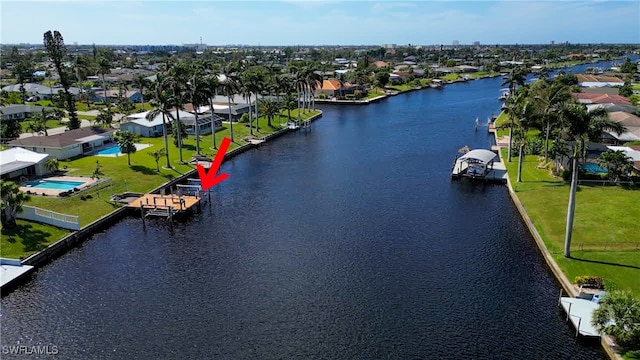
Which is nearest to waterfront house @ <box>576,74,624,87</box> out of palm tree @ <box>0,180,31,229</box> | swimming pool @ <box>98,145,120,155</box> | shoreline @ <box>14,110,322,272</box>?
swimming pool @ <box>98,145,120,155</box>

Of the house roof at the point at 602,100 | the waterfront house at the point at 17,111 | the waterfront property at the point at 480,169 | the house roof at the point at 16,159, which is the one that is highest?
the house roof at the point at 602,100

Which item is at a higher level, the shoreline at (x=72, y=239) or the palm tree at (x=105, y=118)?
the palm tree at (x=105, y=118)

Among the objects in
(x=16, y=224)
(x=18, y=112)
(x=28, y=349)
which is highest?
(x=18, y=112)

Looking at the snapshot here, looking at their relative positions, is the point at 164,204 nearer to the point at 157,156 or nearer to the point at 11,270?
the point at 157,156

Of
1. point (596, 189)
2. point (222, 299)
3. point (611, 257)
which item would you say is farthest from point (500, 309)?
point (596, 189)

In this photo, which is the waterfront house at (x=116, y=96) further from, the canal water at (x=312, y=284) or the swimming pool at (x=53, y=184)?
the canal water at (x=312, y=284)

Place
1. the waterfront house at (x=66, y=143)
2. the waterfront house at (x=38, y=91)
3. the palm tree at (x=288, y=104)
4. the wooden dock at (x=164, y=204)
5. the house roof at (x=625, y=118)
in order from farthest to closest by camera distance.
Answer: the waterfront house at (x=38, y=91) → the palm tree at (x=288, y=104) → the house roof at (x=625, y=118) → the waterfront house at (x=66, y=143) → the wooden dock at (x=164, y=204)

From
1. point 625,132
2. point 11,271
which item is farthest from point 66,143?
point 625,132

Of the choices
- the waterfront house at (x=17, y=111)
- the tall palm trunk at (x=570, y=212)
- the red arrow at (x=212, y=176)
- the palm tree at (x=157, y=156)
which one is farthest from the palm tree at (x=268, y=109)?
the tall palm trunk at (x=570, y=212)

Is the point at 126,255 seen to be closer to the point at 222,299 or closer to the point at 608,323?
the point at 222,299
